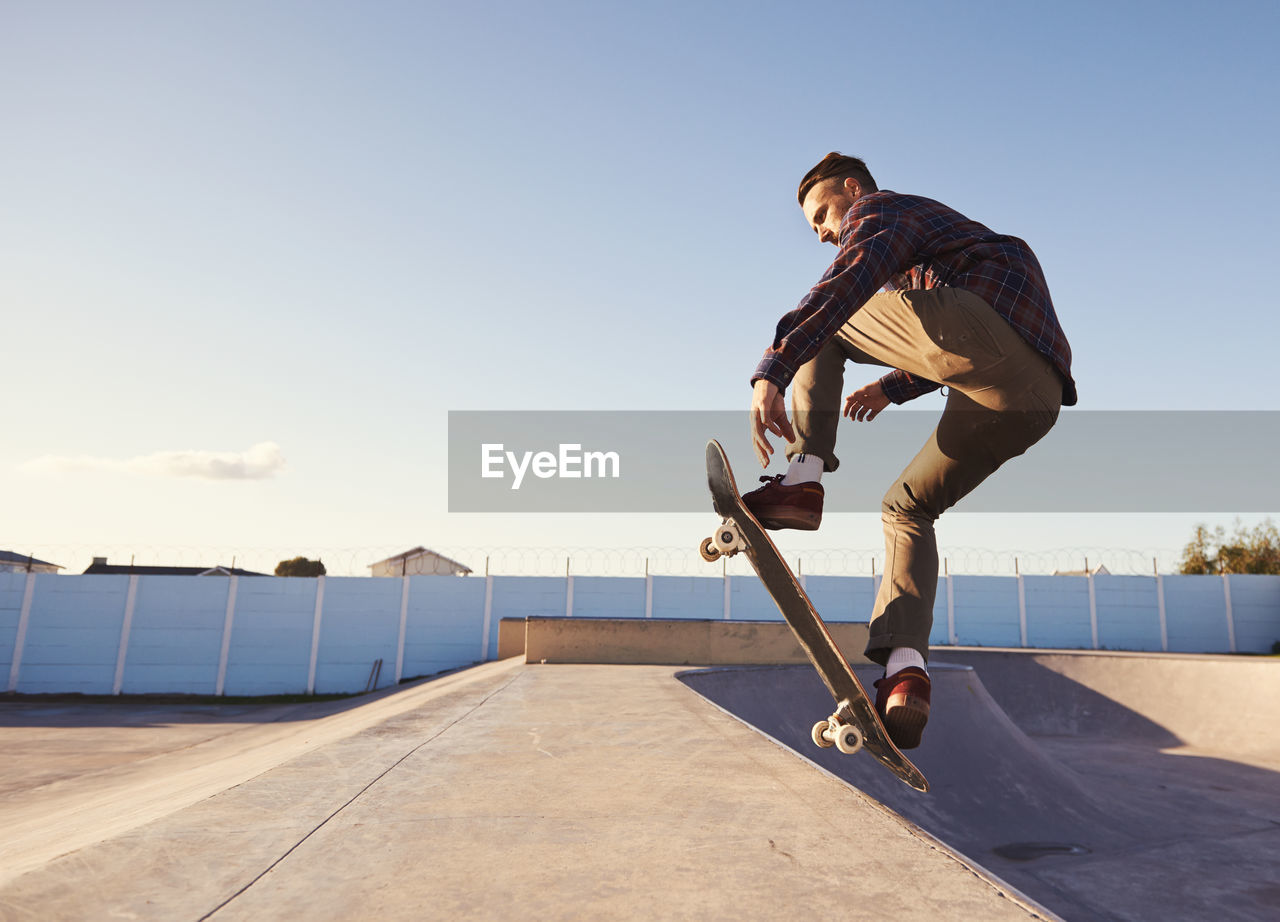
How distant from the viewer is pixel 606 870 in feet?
5.52

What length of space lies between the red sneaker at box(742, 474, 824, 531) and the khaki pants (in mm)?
128

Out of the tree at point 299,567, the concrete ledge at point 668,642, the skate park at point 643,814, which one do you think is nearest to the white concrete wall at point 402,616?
the concrete ledge at point 668,642

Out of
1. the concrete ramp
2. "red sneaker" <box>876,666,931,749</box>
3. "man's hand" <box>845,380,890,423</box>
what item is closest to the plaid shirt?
"man's hand" <box>845,380,890,423</box>

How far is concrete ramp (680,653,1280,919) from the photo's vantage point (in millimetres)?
4855

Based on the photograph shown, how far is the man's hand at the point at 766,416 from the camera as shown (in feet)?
6.49

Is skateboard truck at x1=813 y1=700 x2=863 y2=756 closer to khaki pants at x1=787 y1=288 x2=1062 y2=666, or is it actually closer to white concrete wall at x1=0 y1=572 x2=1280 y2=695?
khaki pants at x1=787 y1=288 x2=1062 y2=666

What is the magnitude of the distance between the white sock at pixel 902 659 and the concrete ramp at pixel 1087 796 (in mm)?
2441

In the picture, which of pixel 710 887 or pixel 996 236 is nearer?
pixel 710 887

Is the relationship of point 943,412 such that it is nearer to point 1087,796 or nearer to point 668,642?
point 1087,796

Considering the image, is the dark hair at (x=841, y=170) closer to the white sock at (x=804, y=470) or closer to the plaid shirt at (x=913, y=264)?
the plaid shirt at (x=913, y=264)

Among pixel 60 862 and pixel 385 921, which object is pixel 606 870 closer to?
pixel 385 921

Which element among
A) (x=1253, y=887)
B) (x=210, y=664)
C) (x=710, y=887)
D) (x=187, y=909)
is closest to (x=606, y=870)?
(x=710, y=887)

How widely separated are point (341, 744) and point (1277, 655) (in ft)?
87.1

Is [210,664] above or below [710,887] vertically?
below
